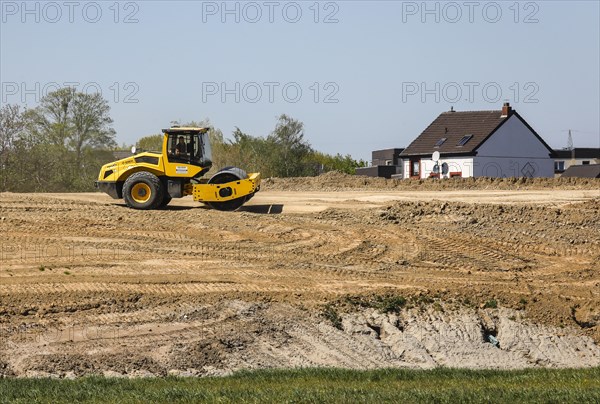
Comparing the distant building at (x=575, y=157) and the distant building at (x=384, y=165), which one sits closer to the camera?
the distant building at (x=384, y=165)

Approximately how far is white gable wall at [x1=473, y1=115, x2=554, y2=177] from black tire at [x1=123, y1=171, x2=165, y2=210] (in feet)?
130

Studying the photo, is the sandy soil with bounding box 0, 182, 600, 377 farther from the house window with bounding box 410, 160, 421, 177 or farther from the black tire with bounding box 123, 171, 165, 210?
the house window with bounding box 410, 160, 421, 177

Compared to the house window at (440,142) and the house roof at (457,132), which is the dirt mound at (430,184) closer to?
the house roof at (457,132)

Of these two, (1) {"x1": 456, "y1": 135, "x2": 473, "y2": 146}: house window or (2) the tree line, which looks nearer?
(2) the tree line

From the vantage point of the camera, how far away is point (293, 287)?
68.3 ft

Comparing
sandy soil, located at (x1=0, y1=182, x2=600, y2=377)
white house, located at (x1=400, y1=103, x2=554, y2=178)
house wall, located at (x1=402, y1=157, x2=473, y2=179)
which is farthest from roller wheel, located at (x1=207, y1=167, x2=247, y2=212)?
house wall, located at (x1=402, y1=157, x2=473, y2=179)

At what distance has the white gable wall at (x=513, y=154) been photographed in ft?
218

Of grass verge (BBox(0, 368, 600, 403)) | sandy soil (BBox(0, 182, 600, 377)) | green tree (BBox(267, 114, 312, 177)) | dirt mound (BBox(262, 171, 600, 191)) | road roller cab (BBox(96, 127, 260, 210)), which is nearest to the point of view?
grass verge (BBox(0, 368, 600, 403))

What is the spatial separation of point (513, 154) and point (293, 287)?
49843 millimetres

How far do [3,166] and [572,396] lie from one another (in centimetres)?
3582

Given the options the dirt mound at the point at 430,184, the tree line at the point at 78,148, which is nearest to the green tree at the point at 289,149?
the tree line at the point at 78,148

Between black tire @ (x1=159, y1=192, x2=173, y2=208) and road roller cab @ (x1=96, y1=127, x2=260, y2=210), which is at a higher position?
road roller cab @ (x1=96, y1=127, x2=260, y2=210)

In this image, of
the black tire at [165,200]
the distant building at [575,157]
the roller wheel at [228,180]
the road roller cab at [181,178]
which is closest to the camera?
the road roller cab at [181,178]

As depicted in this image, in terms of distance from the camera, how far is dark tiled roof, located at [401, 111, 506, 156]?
219 ft
